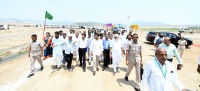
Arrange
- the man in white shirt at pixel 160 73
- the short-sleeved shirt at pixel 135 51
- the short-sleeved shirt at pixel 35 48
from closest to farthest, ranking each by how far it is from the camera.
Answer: the man in white shirt at pixel 160 73 < the short-sleeved shirt at pixel 135 51 < the short-sleeved shirt at pixel 35 48

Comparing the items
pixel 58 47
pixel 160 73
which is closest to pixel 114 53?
pixel 58 47

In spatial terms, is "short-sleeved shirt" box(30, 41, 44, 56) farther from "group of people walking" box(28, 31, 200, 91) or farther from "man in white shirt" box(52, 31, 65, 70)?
"man in white shirt" box(52, 31, 65, 70)

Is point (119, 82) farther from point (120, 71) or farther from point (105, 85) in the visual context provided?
point (120, 71)

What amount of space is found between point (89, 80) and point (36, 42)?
9.51ft

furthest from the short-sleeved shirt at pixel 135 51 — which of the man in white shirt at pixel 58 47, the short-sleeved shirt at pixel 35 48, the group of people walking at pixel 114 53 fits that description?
the short-sleeved shirt at pixel 35 48

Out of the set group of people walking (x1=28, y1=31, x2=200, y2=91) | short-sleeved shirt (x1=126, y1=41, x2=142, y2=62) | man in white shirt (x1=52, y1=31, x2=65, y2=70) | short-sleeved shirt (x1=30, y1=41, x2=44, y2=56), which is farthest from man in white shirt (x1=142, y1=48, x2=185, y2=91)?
man in white shirt (x1=52, y1=31, x2=65, y2=70)

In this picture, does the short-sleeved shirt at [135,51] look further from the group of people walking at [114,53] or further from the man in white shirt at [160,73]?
the man in white shirt at [160,73]

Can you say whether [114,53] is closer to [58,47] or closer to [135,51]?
[135,51]

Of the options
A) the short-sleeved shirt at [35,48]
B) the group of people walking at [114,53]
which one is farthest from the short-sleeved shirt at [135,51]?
the short-sleeved shirt at [35,48]

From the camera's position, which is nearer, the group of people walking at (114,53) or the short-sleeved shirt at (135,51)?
the group of people walking at (114,53)

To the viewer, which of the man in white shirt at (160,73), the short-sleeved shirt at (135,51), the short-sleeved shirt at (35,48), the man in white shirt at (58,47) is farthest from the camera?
the man in white shirt at (58,47)

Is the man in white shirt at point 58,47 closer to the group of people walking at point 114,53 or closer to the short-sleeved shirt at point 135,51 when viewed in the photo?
the group of people walking at point 114,53

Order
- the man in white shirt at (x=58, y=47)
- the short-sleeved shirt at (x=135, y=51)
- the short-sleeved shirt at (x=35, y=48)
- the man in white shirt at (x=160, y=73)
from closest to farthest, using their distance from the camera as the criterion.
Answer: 1. the man in white shirt at (x=160, y=73)
2. the short-sleeved shirt at (x=135, y=51)
3. the short-sleeved shirt at (x=35, y=48)
4. the man in white shirt at (x=58, y=47)

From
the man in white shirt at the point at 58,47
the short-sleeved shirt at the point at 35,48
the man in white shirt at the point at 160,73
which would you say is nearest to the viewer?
the man in white shirt at the point at 160,73
